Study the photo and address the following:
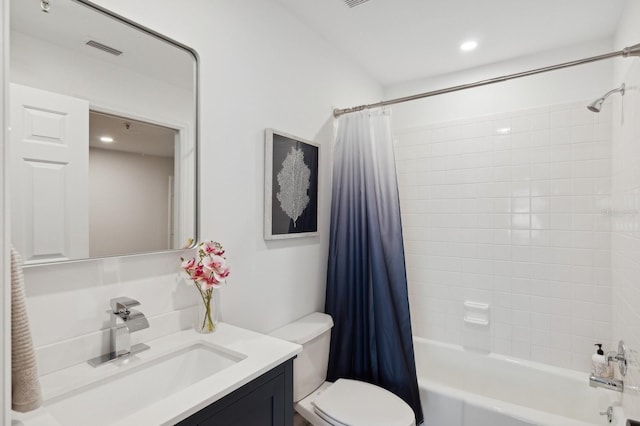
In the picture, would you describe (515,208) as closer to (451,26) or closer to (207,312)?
(451,26)

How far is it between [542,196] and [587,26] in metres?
1.06

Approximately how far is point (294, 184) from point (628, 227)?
173 centimetres

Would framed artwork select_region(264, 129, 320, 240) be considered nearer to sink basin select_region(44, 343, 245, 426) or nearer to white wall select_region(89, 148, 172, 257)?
white wall select_region(89, 148, 172, 257)

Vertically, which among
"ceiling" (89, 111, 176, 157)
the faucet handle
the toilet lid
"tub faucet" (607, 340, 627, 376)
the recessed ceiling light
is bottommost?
the toilet lid

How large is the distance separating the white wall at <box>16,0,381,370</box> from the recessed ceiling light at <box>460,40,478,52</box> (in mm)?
873

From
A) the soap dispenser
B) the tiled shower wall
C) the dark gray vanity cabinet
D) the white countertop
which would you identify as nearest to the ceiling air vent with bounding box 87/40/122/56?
the white countertop

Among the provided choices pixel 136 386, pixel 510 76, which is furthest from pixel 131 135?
pixel 510 76

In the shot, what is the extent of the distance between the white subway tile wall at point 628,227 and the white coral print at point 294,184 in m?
1.61

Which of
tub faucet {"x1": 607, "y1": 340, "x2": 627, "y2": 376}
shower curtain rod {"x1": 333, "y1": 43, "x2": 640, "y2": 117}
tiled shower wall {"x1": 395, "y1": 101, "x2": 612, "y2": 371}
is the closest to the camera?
shower curtain rod {"x1": 333, "y1": 43, "x2": 640, "y2": 117}

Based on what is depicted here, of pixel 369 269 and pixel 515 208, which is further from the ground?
pixel 515 208

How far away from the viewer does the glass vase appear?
53.1 inches

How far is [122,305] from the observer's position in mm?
1109

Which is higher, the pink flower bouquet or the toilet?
the pink flower bouquet

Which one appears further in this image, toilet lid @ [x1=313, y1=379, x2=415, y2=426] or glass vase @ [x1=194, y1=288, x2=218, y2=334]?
toilet lid @ [x1=313, y1=379, x2=415, y2=426]
